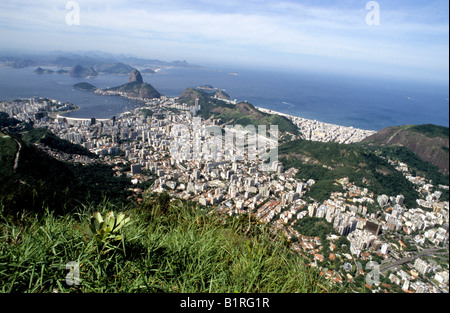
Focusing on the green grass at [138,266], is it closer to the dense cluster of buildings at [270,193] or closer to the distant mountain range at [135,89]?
the dense cluster of buildings at [270,193]

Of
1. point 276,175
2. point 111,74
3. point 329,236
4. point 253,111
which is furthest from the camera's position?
point 111,74

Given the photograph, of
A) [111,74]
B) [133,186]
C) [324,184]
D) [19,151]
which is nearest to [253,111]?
[324,184]

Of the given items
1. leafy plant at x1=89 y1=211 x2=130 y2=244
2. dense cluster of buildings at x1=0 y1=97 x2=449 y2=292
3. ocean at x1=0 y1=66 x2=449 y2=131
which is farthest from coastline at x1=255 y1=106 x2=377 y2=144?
leafy plant at x1=89 y1=211 x2=130 y2=244
